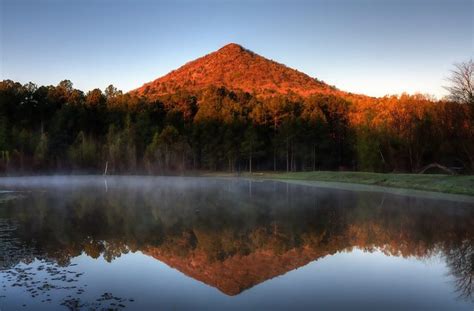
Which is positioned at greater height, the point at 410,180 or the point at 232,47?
the point at 232,47

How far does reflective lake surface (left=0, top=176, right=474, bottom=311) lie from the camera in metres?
8.82

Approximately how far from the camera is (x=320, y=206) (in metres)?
25.5

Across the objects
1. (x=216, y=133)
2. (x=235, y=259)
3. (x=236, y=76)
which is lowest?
(x=235, y=259)

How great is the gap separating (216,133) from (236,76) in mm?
83487

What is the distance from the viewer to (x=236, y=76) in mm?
158500

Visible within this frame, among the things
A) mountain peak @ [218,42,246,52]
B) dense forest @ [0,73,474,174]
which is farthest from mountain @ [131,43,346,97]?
dense forest @ [0,73,474,174]

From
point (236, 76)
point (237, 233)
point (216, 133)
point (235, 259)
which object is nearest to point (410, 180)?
point (237, 233)

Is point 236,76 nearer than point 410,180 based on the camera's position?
No

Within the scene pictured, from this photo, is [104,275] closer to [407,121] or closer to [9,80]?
[407,121]

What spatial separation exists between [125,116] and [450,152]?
5833 centimetres

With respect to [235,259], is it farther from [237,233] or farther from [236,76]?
[236,76]

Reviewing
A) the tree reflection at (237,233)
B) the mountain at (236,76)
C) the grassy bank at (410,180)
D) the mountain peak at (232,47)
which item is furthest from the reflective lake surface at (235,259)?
the mountain peak at (232,47)

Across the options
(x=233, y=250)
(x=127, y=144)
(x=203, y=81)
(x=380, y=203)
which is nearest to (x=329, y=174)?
(x=380, y=203)

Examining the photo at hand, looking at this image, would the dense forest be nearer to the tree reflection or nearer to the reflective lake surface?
the tree reflection
